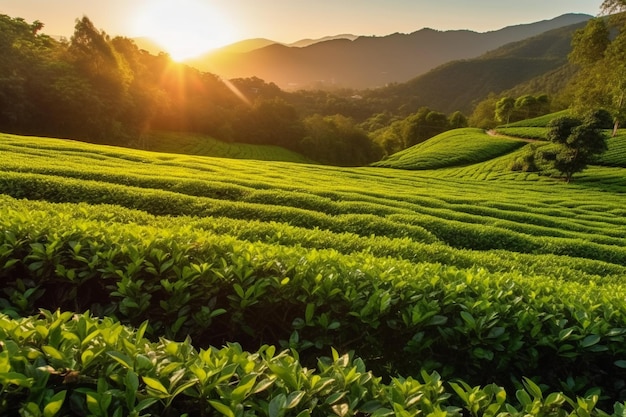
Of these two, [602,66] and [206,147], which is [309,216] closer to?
[602,66]

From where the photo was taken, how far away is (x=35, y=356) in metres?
2.31

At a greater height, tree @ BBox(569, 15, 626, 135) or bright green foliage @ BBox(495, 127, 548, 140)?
tree @ BBox(569, 15, 626, 135)

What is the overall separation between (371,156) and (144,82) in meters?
49.3

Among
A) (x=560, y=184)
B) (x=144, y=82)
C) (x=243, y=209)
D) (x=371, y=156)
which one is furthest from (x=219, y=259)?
(x=371, y=156)

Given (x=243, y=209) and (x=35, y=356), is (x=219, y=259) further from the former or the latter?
(x=243, y=209)

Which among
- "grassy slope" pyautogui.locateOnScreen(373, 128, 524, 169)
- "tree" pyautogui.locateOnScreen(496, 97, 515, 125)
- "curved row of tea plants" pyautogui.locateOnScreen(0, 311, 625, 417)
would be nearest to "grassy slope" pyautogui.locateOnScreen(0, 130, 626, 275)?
"curved row of tea plants" pyautogui.locateOnScreen(0, 311, 625, 417)

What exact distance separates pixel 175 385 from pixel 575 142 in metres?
38.2

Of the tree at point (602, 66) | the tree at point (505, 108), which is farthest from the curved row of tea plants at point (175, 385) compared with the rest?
the tree at point (505, 108)

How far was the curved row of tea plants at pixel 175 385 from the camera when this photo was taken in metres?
2.09

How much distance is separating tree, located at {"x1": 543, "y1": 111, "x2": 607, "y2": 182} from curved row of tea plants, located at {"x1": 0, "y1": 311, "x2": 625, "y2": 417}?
35.9m

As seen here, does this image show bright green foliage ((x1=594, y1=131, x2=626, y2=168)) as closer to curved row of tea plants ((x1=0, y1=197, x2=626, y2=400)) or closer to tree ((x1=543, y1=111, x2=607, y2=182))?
tree ((x1=543, y1=111, x2=607, y2=182))

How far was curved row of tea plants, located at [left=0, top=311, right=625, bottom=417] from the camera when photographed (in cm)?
209

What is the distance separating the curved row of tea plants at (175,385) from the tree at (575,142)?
3594 centimetres

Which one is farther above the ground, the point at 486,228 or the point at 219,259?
the point at 219,259
